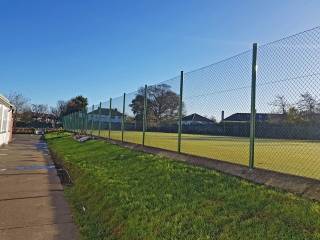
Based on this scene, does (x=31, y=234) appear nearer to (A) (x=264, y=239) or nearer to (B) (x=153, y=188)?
(B) (x=153, y=188)

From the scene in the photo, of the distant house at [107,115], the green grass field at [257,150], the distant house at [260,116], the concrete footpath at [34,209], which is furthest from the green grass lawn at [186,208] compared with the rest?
the distant house at [107,115]

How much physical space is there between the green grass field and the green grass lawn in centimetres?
168

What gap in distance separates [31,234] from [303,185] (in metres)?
3.56

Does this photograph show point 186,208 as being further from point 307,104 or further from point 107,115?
point 107,115

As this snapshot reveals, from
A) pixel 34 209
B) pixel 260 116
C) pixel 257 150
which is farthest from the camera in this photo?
pixel 257 150

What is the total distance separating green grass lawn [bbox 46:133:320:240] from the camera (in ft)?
14.1

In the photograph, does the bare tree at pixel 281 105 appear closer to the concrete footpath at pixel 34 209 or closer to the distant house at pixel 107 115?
the concrete footpath at pixel 34 209

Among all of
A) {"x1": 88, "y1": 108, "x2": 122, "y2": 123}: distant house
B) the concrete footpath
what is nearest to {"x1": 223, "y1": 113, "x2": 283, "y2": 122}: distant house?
the concrete footpath

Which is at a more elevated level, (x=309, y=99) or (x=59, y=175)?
(x=309, y=99)

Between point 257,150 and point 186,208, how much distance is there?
25.4 ft

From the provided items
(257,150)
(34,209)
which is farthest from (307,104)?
(257,150)

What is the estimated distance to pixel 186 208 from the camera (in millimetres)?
5426

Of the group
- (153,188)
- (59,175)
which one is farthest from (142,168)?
(59,175)

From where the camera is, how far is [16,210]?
6.74 m
